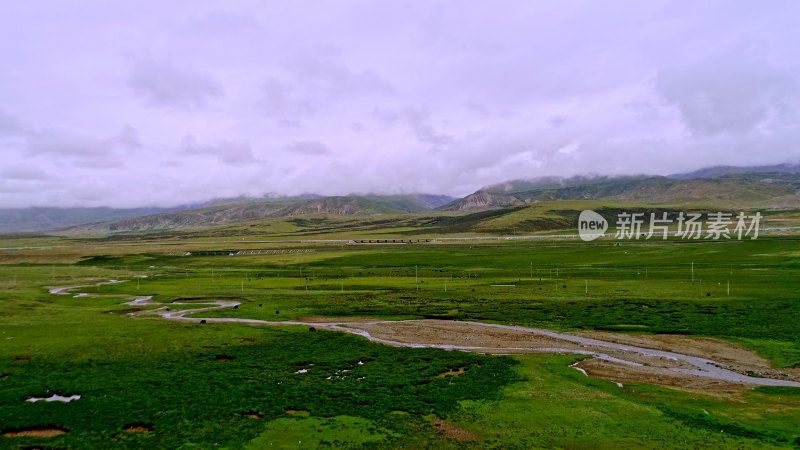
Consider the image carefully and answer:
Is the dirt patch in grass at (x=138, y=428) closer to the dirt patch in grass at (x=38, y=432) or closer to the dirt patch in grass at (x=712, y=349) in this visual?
the dirt patch in grass at (x=38, y=432)

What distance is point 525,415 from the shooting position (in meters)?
28.3

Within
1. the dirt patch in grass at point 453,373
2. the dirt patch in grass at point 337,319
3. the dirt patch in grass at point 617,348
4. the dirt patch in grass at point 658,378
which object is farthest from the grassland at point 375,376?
the dirt patch in grass at point 337,319

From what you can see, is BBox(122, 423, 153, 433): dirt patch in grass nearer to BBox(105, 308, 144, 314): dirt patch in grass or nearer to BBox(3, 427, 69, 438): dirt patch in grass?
BBox(3, 427, 69, 438): dirt patch in grass

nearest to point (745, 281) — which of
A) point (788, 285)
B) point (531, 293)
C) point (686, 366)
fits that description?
point (788, 285)

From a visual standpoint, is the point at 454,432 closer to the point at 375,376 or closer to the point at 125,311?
the point at 375,376

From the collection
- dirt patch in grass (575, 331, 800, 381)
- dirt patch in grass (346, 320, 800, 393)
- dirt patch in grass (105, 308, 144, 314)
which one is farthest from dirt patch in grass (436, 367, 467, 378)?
dirt patch in grass (105, 308, 144, 314)

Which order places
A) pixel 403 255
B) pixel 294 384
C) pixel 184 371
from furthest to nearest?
1. pixel 403 255
2. pixel 184 371
3. pixel 294 384

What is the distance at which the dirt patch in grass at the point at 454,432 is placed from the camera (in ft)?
83.4

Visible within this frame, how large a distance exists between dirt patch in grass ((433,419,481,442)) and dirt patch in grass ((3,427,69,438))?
22.4 meters

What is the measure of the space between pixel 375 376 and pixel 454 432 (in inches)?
448

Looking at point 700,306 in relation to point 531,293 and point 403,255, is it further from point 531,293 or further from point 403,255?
point 403,255

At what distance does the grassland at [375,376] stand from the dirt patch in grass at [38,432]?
0.56 metres

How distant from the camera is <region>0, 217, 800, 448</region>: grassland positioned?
25.9 m

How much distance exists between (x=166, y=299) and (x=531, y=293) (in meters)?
67.9
